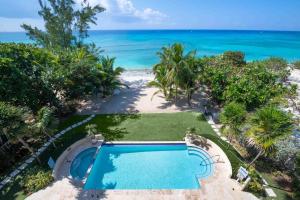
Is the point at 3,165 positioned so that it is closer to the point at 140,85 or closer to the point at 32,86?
the point at 32,86

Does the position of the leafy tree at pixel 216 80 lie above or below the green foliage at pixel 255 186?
above

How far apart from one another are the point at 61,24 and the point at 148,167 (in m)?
24.5

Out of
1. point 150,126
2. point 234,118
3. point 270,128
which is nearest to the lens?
point 270,128

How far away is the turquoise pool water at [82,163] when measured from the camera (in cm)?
1133

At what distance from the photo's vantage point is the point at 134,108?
18531 mm

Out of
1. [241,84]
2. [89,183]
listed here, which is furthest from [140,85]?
[89,183]

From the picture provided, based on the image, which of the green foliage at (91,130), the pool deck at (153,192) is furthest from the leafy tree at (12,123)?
the green foliage at (91,130)

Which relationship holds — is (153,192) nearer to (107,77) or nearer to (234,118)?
(234,118)

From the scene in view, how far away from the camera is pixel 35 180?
9.98m

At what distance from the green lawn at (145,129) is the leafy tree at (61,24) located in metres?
16.3

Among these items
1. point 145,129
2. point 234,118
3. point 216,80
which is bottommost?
point 145,129

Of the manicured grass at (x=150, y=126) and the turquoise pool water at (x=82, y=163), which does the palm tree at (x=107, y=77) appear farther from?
the turquoise pool water at (x=82, y=163)

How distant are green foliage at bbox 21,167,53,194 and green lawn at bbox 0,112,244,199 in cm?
81

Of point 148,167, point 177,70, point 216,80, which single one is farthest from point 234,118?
point 177,70
